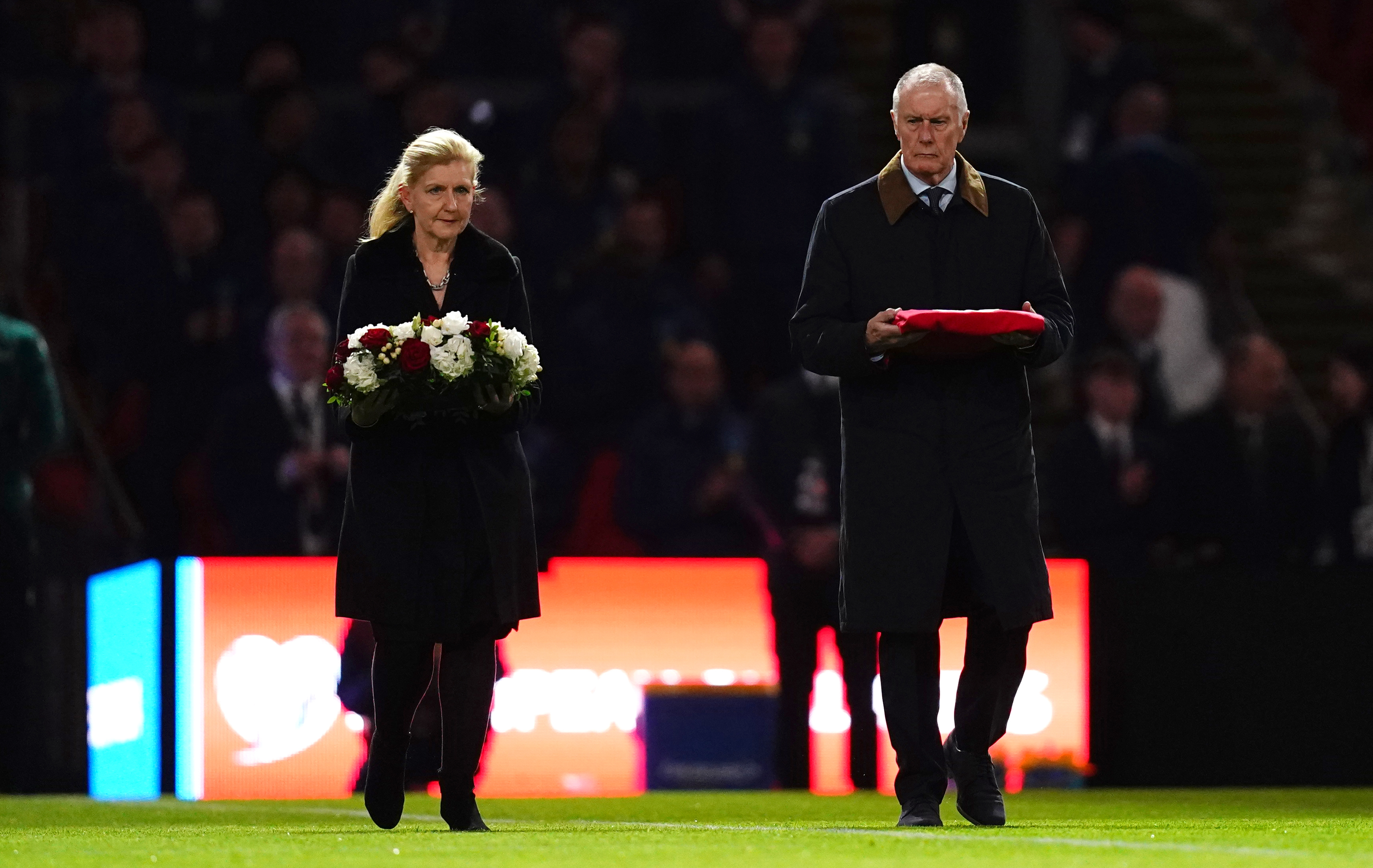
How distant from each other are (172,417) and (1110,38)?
5.67 metres

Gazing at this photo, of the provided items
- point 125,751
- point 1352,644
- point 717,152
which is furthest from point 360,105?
point 1352,644

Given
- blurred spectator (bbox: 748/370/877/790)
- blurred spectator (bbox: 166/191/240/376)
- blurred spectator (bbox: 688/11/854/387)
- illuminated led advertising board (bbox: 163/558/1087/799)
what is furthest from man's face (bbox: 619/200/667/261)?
illuminated led advertising board (bbox: 163/558/1087/799)

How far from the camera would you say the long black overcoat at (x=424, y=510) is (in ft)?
20.6

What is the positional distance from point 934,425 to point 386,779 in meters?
1.62

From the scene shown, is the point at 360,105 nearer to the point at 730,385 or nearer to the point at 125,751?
the point at 730,385

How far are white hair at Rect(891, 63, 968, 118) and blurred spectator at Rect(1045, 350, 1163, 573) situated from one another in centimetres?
519

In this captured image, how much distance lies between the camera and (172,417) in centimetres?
1216

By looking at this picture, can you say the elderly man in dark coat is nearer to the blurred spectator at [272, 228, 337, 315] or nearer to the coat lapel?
the coat lapel

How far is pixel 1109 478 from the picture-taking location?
11.6 metres

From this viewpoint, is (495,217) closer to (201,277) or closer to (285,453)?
(201,277)

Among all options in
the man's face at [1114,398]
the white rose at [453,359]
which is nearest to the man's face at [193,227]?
the man's face at [1114,398]

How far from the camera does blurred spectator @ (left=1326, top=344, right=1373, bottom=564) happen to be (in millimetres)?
11844

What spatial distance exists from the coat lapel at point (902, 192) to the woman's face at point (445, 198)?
Answer: 1.04 m

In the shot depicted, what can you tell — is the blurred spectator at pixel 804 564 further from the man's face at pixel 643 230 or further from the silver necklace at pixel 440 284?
the silver necklace at pixel 440 284
